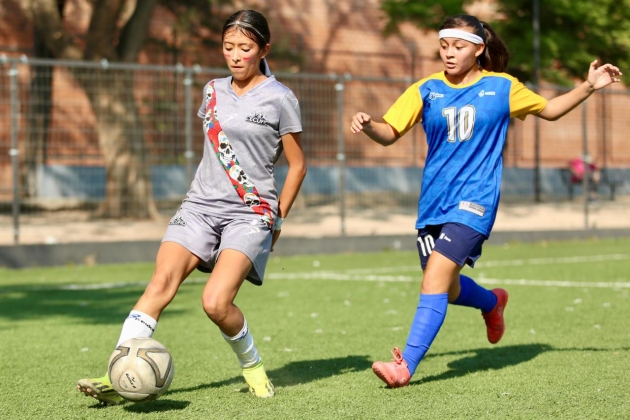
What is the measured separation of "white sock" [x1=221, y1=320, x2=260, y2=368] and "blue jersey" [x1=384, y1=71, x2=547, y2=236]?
112 cm

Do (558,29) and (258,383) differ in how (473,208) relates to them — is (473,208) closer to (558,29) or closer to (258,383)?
(258,383)

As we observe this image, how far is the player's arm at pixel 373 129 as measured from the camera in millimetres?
5105

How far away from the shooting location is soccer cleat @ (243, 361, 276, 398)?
4953 mm

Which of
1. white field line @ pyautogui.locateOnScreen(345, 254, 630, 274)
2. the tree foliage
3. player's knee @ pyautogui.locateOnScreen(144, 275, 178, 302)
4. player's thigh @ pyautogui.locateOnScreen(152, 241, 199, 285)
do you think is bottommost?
white field line @ pyautogui.locateOnScreen(345, 254, 630, 274)

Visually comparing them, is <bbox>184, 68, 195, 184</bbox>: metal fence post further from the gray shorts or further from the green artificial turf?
the gray shorts

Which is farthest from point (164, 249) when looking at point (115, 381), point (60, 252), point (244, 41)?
point (60, 252)

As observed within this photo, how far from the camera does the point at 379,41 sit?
33.2 metres

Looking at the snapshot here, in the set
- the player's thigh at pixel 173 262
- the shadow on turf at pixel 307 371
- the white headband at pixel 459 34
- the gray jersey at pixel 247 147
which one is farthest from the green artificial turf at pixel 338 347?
the white headband at pixel 459 34

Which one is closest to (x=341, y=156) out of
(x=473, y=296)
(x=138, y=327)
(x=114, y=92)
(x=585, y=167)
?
(x=114, y=92)

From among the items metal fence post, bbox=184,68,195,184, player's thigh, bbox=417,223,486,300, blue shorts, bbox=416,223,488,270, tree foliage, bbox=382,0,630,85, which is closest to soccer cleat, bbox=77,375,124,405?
player's thigh, bbox=417,223,486,300

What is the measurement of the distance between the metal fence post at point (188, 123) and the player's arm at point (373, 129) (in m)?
9.03

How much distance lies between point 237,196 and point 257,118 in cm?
39

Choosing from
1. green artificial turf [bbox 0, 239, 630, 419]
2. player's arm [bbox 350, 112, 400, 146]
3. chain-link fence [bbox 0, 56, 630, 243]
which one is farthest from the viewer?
chain-link fence [bbox 0, 56, 630, 243]

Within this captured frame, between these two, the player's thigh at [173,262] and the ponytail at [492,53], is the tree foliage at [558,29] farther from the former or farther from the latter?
the player's thigh at [173,262]
